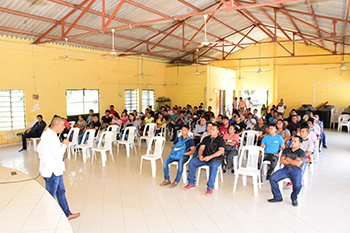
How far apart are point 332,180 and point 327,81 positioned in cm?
1163

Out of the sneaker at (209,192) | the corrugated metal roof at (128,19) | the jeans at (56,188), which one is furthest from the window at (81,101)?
the sneaker at (209,192)

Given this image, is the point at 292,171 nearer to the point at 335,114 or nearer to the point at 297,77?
the point at 335,114

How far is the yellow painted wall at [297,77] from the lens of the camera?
14.6 metres

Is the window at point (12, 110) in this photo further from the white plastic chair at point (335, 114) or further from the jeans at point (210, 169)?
the white plastic chair at point (335, 114)

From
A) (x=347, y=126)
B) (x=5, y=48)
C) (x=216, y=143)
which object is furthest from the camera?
(x=347, y=126)

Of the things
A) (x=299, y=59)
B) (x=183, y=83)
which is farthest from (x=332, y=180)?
(x=299, y=59)

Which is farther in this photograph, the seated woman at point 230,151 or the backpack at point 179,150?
the seated woman at point 230,151

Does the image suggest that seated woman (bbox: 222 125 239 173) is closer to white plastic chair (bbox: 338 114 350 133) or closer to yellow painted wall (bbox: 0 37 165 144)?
yellow painted wall (bbox: 0 37 165 144)

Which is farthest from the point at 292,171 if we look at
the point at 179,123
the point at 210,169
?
the point at 179,123

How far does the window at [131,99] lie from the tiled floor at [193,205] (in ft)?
25.2

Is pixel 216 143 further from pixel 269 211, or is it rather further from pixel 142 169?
pixel 142 169

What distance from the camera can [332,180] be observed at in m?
5.05

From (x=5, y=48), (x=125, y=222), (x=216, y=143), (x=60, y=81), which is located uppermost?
(x=5, y=48)

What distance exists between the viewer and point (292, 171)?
393cm
